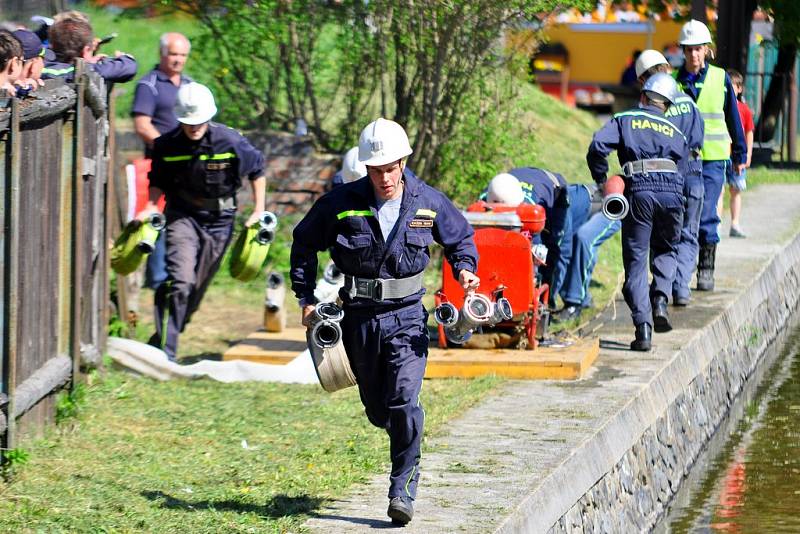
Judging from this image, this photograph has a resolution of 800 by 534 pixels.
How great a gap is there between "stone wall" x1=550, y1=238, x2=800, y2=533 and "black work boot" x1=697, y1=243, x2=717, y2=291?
11.4 inches

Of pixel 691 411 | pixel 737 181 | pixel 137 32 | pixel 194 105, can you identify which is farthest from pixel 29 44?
pixel 137 32

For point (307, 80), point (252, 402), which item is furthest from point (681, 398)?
point (307, 80)

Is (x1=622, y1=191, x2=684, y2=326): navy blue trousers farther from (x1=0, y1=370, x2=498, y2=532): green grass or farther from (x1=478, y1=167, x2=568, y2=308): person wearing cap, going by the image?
(x1=0, y1=370, x2=498, y2=532): green grass

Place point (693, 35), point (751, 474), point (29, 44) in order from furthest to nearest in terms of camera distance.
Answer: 1. point (693, 35)
2. point (751, 474)
3. point (29, 44)

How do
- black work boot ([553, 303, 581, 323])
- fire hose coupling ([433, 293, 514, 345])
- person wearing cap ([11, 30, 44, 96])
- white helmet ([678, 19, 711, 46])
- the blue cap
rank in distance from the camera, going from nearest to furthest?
1. fire hose coupling ([433, 293, 514, 345])
2. person wearing cap ([11, 30, 44, 96])
3. the blue cap
4. black work boot ([553, 303, 581, 323])
5. white helmet ([678, 19, 711, 46])

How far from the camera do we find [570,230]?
1107 cm

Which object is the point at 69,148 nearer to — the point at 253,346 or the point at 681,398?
the point at 253,346

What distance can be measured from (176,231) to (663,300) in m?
3.16

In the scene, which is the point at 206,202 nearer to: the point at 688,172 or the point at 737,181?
the point at 688,172

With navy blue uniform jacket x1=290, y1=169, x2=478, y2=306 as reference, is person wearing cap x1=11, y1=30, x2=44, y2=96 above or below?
above

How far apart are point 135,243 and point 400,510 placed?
161 inches

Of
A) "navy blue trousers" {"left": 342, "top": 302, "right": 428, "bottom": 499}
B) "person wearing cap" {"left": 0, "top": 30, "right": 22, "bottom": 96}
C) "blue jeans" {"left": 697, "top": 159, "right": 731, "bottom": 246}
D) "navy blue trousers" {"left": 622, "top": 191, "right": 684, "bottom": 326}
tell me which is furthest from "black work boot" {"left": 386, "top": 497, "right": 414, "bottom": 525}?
"blue jeans" {"left": 697, "top": 159, "right": 731, "bottom": 246}

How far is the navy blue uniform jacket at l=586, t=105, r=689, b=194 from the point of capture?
31.9 ft

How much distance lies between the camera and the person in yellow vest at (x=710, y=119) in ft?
37.4
